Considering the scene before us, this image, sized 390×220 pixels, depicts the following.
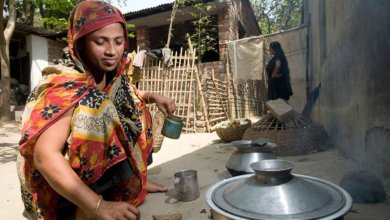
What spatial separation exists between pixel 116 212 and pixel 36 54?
1078 centimetres

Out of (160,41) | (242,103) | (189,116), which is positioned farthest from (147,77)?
(160,41)

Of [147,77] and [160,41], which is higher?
[160,41]

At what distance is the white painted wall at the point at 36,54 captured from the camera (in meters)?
10.2

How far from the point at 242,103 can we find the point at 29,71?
7.62 metres

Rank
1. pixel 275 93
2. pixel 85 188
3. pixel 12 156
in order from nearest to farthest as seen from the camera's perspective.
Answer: pixel 85 188 → pixel 12 156 → pixel 275 93

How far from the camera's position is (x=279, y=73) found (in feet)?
20.8

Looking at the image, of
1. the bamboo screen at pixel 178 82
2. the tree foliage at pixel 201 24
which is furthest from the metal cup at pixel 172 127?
the tree foliage at pixel 201 24

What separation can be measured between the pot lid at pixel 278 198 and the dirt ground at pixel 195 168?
0.42 m

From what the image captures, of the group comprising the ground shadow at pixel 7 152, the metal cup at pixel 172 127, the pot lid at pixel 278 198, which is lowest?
the ground shadow at pixel 7 152

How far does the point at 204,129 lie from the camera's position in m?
7.08

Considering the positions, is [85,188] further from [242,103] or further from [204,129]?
[242,103]

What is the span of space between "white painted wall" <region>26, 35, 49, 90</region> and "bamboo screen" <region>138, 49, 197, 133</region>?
489cm

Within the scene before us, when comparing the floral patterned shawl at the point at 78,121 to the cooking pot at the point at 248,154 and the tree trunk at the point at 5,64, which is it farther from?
the tree trunk at the point at 5,64

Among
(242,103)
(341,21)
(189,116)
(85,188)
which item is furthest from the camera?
(242,103)
